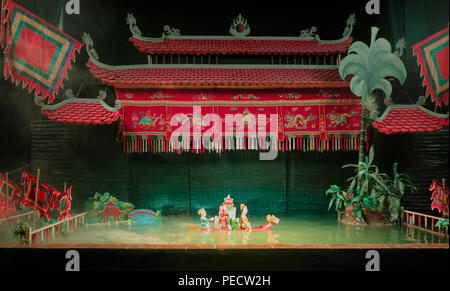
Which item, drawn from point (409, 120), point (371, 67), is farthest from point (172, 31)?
point (409, 120)

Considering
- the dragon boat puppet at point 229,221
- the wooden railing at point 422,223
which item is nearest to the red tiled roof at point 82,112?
the dragon boat puppet at point 229,221

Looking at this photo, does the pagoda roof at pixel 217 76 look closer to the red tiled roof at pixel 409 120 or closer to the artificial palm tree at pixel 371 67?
the artificial palm tree at pixel 371 67

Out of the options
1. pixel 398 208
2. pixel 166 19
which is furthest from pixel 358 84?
pixel 166 19

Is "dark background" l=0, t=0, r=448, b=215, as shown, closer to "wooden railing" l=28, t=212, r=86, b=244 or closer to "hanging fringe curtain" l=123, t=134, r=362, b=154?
"hanging fringe curtain" l=123, t=134, r=362, b=154

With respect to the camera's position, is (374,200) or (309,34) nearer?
(374,200)

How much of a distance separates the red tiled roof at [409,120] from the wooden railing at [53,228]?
21.1 feet

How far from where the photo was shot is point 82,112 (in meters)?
7.15

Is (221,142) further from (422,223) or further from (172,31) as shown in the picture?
(422,223)

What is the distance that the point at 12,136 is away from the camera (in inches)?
275

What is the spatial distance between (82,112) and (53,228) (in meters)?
2.54

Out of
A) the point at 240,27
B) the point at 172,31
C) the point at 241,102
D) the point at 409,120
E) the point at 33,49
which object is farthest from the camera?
the point at 240,27

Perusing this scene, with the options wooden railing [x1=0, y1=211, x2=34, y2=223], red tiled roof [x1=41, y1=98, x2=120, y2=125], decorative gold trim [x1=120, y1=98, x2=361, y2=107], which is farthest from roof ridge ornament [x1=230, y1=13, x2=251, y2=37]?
wooden railing [x1=0, y1=211, x2=34, y2=223]

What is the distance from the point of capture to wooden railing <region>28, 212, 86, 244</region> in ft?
17.1
